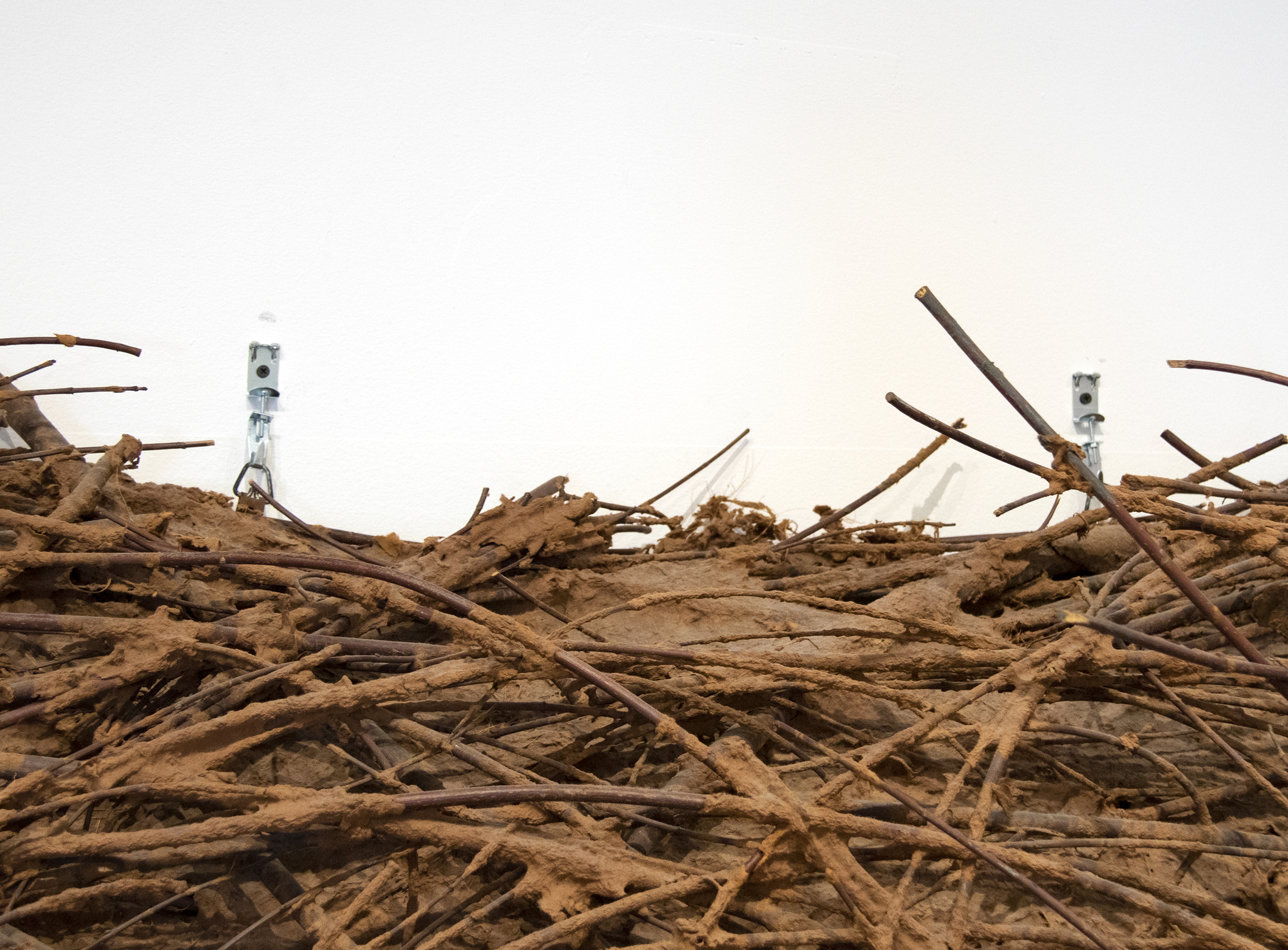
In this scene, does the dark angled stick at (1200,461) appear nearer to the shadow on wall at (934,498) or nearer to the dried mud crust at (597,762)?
the dried mud crust at (597,762)

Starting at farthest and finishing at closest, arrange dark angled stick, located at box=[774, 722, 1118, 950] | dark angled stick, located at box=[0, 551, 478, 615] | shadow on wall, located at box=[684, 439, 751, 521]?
shadow on wall, located at box=[684, 439, 751, 521]
dark angled stick, located at box=[0, 551, 478, 615]
dark angled stick, located at box=[774, 722, 1118, 950]

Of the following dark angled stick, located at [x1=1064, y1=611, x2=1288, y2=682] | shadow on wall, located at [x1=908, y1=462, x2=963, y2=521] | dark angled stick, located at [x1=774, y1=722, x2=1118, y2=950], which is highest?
shadow on wall, located at [x1=908, y1=462, x2=963, y2=521]

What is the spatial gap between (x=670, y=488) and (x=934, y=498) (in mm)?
446

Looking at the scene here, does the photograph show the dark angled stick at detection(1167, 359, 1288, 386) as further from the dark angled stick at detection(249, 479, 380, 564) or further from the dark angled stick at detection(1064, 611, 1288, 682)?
the dark angled stick at detection(249, 479, 380, 564)

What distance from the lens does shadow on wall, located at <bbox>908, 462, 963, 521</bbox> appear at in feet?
4.10

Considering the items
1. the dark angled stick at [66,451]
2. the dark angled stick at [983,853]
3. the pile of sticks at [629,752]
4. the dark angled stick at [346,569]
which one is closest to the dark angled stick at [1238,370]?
the pile of sticks at [629,752]

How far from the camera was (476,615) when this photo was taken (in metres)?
0.59

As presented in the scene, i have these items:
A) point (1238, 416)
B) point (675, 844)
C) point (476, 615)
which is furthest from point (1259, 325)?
point (476, 615)

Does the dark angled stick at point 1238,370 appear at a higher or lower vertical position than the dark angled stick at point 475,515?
higher

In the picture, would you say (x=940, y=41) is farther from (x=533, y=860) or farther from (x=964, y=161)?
(x=533, y=860)

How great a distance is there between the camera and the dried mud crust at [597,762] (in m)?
0.54

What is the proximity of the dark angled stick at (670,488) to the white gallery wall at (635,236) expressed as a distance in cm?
3

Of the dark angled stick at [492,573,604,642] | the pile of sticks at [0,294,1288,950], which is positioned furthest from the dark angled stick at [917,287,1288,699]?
the dark angled stick at [492,573,604,642]

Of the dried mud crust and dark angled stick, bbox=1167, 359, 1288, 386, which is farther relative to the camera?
dark angled stick, bbox=1167, 359, 1288, 386
